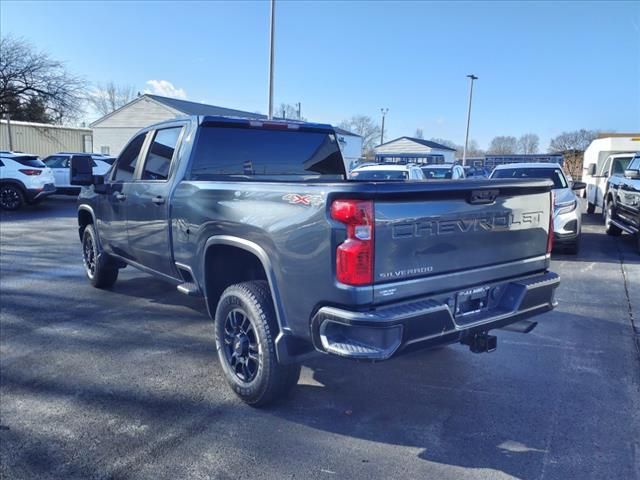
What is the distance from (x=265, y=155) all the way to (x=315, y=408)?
2.38 meters

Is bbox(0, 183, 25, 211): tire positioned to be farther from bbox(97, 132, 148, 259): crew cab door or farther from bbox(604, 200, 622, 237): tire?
bbox(604, 200, 622, 237): tire

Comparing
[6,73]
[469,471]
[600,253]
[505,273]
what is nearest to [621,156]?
[600,253]

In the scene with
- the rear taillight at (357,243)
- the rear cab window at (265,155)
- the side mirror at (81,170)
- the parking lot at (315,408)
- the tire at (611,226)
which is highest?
the rear cab window at (265,155)

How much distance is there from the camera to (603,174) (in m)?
15.1

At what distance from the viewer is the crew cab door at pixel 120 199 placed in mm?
5227

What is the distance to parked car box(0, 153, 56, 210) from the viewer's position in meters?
15.6

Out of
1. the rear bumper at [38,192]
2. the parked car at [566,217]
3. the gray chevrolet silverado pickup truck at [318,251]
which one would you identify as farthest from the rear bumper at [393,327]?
the rear bumper at [38,192]

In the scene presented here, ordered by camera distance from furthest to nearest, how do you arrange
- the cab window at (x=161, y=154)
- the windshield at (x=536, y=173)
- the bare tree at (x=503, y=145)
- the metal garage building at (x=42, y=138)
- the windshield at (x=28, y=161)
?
the bare tree at (x=503, y=145) < the metal garage building at (x=42, y=138) < the windshield at (x=28, y=161) < the windshield at (x=536, y=173) < the cab window at (x=161, y=154)

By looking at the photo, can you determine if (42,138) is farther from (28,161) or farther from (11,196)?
(11,196)

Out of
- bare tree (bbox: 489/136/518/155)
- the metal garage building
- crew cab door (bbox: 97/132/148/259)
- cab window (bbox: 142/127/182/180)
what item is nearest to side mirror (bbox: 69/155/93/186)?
crew cab door (bbox: 97/132/148/259)

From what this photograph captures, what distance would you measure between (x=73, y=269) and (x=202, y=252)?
513 centimetres

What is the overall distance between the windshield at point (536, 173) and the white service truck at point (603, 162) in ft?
14.1

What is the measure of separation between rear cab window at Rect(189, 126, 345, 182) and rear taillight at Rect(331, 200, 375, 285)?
1658mm

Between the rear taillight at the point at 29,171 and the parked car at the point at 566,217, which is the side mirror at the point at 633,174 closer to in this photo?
the parked car at the point at 566,217
